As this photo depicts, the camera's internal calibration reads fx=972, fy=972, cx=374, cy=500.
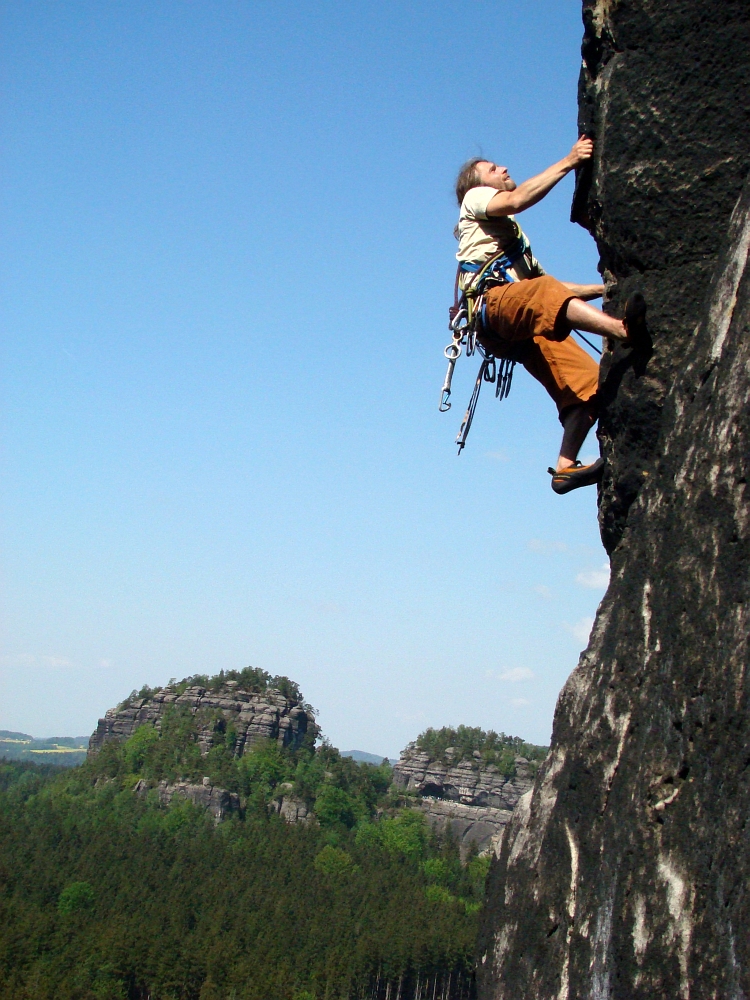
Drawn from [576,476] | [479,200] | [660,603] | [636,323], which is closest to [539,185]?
[479,200]

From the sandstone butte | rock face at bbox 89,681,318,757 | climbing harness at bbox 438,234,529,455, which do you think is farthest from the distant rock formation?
climbing harness at bbox 438,234,529,455

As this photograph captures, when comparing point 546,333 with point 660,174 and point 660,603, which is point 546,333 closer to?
point 660,174

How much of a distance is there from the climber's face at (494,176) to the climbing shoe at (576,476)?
143 centimetres

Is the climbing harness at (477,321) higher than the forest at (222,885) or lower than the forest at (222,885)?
higher

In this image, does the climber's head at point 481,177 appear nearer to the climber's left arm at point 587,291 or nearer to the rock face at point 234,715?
the climber's left arm at point 587,291

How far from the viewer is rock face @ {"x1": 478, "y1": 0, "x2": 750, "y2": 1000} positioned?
2912mm

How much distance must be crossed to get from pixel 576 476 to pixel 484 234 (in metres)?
1.35

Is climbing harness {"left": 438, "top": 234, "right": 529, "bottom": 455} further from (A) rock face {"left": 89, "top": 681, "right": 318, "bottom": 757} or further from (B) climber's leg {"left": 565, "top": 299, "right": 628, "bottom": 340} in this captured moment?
(A) rock face {"left": 89, "top": 681, "right": 318, "bottom": 757}

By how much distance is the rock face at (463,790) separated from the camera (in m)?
96.9

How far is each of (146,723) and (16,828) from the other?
1076 inches

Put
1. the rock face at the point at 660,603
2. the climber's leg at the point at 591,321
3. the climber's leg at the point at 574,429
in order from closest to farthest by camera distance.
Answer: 1. the rock face at the point at 660,603
2. the climber's leg at the point at 591,321
3. the climber's leg at the point at 574,429

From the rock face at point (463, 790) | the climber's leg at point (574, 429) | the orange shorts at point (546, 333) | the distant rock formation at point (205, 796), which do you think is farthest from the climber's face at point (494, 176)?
the rock face at point (463, 790)

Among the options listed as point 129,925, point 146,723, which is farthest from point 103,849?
point 146,723

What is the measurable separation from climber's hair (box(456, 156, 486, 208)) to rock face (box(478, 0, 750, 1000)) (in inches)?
26.8
